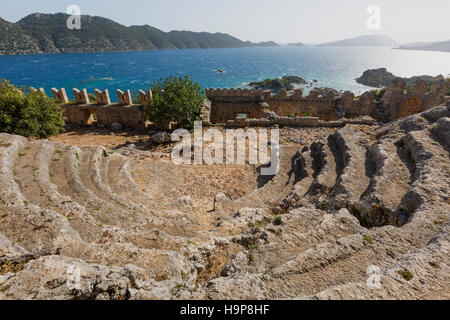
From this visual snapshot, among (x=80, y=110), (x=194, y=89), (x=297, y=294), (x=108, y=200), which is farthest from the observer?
(x=80, y=110)

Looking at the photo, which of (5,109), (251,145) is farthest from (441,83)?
(5,109)

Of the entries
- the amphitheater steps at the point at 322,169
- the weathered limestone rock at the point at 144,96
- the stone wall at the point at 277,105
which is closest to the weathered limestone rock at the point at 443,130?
the amphitheater steps at the point at 322,169

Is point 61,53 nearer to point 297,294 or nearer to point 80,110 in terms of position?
point 80,110

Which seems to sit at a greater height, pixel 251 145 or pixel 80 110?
pixel 80 110

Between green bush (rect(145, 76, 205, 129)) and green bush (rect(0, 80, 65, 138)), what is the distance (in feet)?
27.0

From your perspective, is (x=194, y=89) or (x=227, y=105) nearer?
(x=194, y=89)

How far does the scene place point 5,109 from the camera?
1611cm

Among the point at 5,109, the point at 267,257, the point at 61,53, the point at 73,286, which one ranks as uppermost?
the point at 61,53

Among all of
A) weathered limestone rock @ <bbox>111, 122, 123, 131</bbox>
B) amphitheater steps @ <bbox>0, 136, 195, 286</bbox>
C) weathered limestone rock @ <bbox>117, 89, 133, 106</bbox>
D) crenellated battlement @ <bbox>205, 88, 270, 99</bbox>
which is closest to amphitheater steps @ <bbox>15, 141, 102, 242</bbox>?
amphitheater steps @ <bbox>0, 136, 195, 286</bbox>

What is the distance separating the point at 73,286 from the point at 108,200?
19.2 ft

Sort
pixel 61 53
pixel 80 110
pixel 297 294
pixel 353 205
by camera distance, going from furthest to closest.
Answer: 1. pixel 61 53
2. pixel 80 110
3. pixel 353 205
4. pixel 297 294

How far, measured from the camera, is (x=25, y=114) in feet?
53.2

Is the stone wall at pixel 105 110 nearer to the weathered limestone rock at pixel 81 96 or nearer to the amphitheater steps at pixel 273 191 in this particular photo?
the weathered limestone rock at pixel 81 96

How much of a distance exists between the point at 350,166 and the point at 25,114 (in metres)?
21.4
